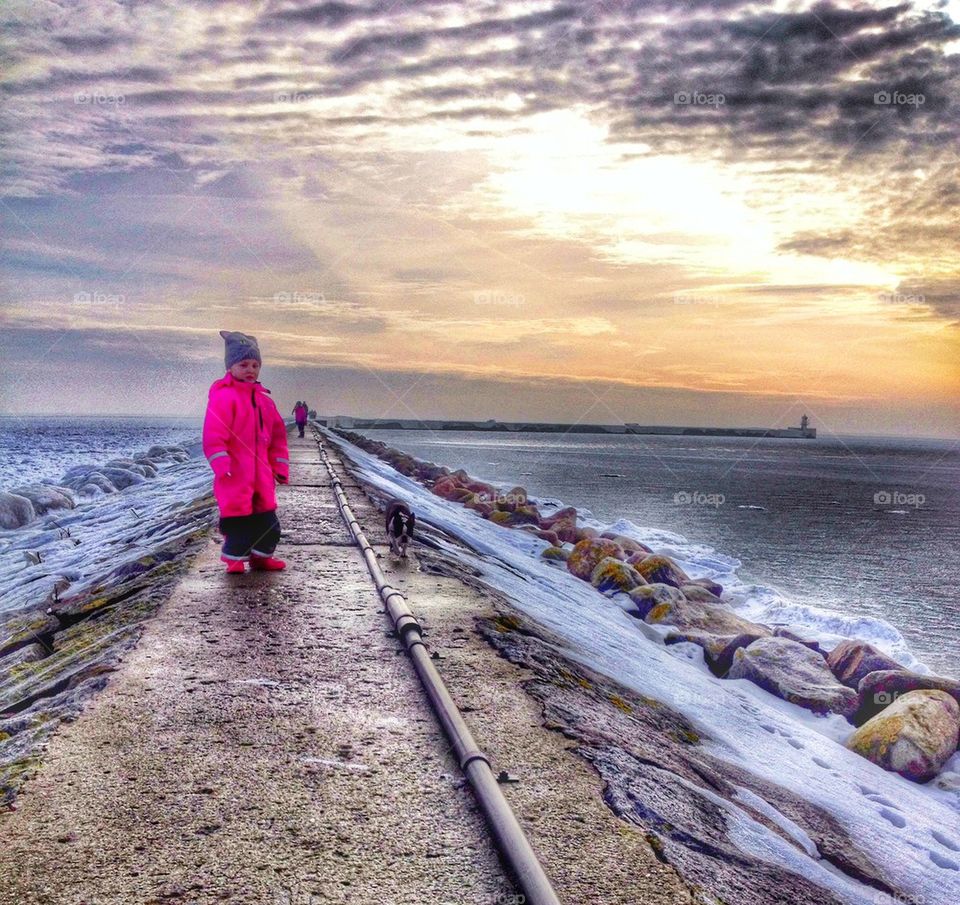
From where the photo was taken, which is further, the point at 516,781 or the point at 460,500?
the point at 460,500

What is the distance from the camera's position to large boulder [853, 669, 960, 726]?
964 centimetres

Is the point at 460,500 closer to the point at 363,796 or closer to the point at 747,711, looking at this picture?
the point at 747,711

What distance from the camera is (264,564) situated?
7066 mm

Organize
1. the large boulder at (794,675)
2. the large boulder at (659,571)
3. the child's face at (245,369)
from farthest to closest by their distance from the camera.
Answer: the large boulder at (659,571)
the large boulder at (794,675)
the child's face at (245,369)

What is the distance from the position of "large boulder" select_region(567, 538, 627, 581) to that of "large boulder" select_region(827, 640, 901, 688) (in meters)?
4.11

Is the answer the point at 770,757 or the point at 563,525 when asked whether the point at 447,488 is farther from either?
the point at 770,757

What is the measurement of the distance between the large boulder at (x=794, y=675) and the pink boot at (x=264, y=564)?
5.84 meters

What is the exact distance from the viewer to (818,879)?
3.55 m

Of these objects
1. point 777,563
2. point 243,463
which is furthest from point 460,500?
point 243,463

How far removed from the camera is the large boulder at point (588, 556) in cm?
1449

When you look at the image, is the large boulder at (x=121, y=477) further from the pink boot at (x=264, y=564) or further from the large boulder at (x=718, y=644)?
the pink boot at (x=264, y=564)

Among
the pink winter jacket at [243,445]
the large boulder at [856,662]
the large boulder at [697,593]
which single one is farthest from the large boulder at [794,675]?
the pink winter jacket at [243,445]

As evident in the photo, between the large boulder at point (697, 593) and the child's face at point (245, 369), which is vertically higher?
the child's face at point (245, 369)

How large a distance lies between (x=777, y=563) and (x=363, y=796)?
27.6m
